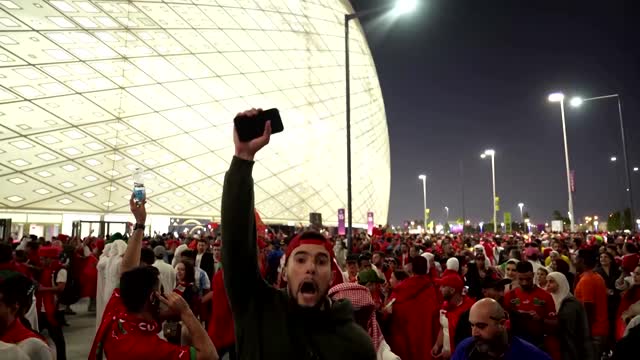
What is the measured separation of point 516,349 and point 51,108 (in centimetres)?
2319

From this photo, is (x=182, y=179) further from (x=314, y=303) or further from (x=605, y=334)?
(x=314, y=303)

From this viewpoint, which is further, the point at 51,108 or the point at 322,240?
the point at 51,108

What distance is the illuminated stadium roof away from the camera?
2009 centimetres

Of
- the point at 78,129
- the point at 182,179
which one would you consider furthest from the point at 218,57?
the point at 78,129

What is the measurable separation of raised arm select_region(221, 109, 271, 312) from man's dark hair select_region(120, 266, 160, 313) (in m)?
1.45

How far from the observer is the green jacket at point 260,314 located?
5.16 feet

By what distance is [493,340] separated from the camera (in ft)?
9.34

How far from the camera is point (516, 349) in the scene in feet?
9.45

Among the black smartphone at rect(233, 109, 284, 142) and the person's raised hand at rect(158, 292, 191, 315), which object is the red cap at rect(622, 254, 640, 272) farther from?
the black smartphone at rect(233, 109, 284, 142)

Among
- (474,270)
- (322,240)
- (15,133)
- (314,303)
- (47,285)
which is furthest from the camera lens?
(15,133)

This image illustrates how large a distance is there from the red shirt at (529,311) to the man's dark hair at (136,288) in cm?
345

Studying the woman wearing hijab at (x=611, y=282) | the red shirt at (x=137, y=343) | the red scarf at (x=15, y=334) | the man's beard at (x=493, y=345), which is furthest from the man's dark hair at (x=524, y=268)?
the red scarf at (x=15, y=334)

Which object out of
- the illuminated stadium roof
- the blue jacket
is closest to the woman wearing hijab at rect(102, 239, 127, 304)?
the blue jacket

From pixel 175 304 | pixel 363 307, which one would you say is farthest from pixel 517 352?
pixel 175 304
